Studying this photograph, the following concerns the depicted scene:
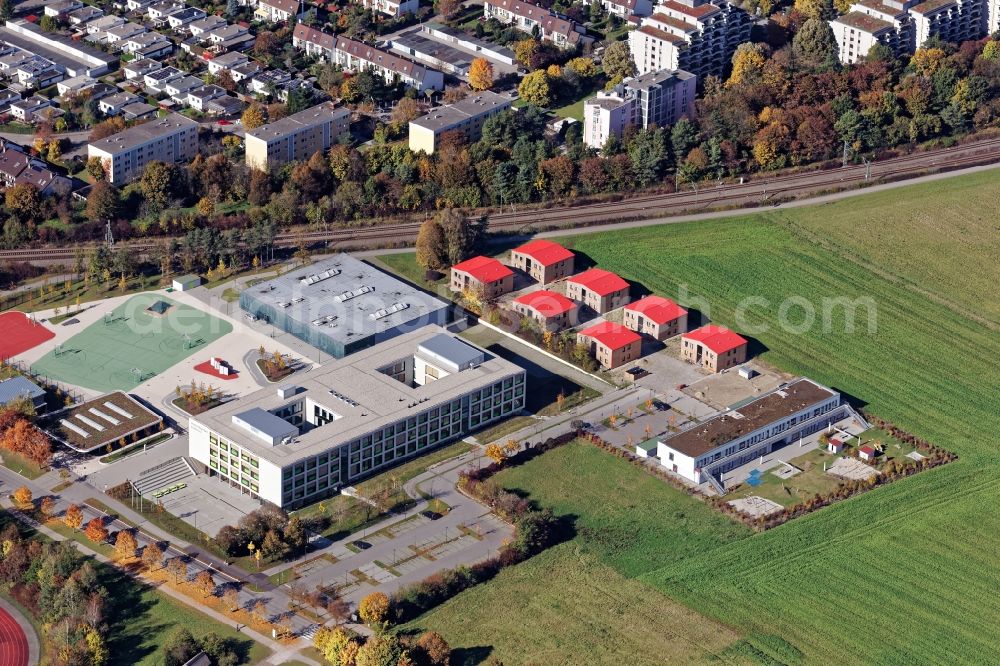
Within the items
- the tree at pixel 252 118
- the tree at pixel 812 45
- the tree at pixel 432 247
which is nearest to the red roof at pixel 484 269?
the tree at pixel 432 247

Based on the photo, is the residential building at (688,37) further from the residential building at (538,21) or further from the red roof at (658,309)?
the red roof at (658,309)

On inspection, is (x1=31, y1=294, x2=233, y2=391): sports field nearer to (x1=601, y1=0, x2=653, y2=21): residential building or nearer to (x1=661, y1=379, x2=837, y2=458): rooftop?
(x1=661, y1=379, x2=837, y2=458): rooftop

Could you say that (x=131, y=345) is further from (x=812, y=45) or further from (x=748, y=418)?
(x=812, y=45)

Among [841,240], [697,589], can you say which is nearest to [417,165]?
[841,240]

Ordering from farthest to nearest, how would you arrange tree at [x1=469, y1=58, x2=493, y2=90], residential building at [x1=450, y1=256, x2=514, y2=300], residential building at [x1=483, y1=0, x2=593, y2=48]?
residential building at [x1=483, y1=0, x2=593, y2=48] → tree at [x1=469, y1=58, x2=493, y2=90] → residential building at [x1=450, y1=256, x2=514, y2=300]

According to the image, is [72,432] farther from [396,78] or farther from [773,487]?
[396,78]

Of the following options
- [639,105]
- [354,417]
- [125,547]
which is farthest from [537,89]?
[125,547]

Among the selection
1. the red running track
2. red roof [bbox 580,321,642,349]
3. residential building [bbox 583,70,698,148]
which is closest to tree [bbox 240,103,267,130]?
residential building [bbox 583,70,698,148]
